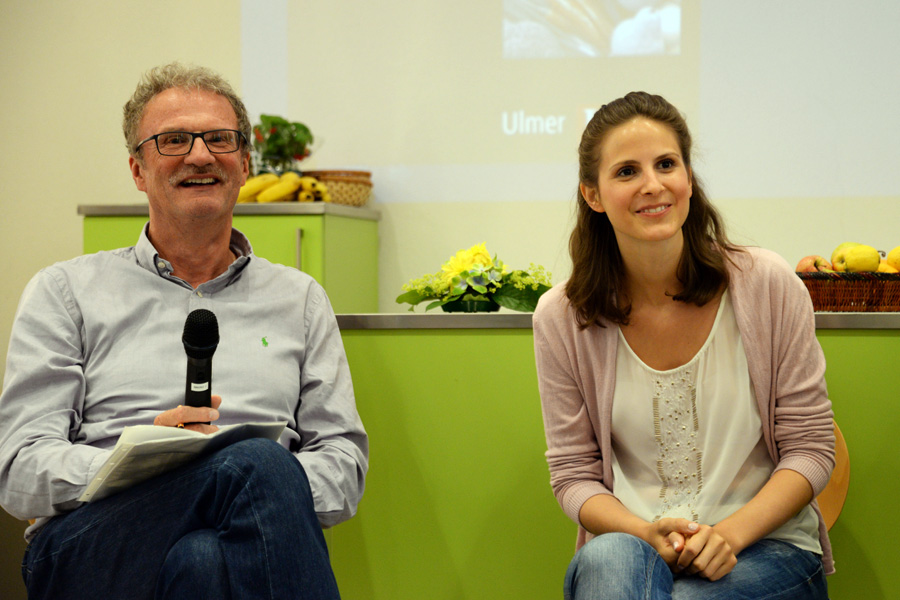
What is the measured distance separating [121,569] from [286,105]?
2837 mm

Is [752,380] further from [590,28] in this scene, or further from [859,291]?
[590,28]

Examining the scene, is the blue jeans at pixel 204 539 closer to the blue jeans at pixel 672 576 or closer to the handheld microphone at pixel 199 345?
the handheld microphone at pixel 199 345

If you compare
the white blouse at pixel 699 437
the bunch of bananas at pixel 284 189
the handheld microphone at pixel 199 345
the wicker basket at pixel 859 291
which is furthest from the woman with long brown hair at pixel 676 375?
the bunch of bananas at pixel 284 189

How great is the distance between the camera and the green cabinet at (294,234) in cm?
319

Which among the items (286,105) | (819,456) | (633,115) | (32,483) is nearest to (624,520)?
(819,456)

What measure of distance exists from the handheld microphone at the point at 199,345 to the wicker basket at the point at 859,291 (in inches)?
53.5

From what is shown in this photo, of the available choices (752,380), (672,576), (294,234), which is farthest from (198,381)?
(294,234)

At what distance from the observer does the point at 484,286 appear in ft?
6.75

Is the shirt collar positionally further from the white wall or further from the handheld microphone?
the white wall

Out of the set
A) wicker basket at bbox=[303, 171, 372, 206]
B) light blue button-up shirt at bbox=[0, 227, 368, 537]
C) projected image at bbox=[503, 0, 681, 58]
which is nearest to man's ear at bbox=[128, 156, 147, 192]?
light blue button-up shirt at bbox=[0, 227, 368, 537]

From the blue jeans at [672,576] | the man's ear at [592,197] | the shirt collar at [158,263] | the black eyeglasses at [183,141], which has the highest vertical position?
the black eyeglasses at [183,141]

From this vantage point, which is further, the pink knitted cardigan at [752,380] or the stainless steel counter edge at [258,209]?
the stainless steel counter edge at [258,209]

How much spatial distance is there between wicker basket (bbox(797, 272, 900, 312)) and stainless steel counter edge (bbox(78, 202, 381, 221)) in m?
1.88

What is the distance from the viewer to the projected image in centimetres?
354
